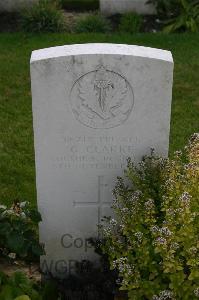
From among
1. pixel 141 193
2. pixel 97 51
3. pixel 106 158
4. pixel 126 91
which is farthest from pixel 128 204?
pixel 97 51

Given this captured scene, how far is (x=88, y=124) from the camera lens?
4.22m

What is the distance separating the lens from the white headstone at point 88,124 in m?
4.05

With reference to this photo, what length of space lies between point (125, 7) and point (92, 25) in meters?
0.79

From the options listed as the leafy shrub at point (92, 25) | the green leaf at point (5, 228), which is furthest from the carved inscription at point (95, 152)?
the leafy shrub at point (92, 25)

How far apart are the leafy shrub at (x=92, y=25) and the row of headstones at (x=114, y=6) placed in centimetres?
56

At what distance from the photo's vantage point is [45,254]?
4.43m

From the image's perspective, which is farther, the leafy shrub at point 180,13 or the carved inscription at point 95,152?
the leafy shrub at point 180,13

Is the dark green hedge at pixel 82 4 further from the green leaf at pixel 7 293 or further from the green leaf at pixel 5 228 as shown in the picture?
the green leaf at pixel 7 293

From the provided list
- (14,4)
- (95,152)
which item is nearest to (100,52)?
(95,152)

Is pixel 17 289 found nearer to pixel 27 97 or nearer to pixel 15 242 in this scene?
pixel 15 242

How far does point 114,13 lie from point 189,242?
6.63 metres

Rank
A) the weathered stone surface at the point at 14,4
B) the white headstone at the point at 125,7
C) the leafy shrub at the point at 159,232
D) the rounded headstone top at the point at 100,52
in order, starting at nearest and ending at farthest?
the leafy shrub at the point at 159,232, the rounded headstone top at the point at 100,52, the white headstone at the point at 125,7, the weathered stone surface at the point at 14,4

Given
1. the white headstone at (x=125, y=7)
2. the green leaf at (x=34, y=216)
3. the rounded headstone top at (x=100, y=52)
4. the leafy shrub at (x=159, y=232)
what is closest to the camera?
the leafy shrub at (x=159, y=232)

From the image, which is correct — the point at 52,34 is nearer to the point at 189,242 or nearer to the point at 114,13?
the point at 114,13
